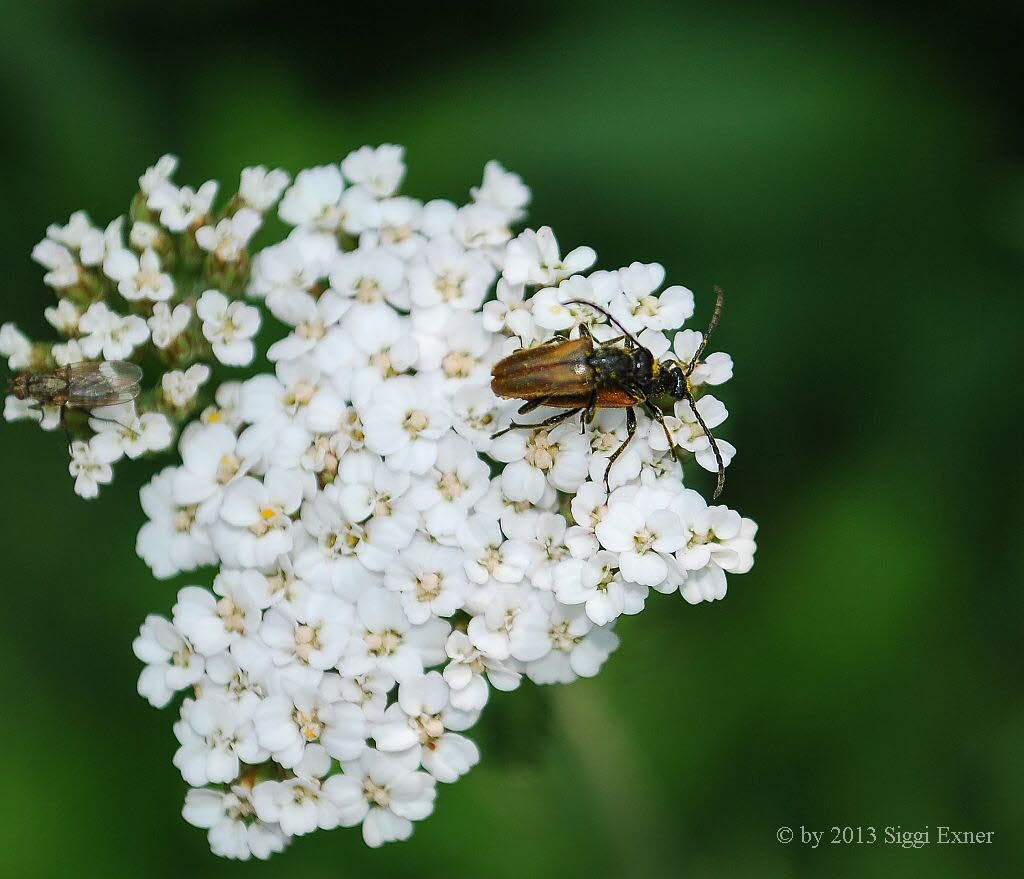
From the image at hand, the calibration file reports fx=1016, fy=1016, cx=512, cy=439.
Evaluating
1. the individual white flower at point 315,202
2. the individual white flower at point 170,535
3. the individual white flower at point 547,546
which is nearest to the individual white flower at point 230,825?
the individual white flower at point 170,535

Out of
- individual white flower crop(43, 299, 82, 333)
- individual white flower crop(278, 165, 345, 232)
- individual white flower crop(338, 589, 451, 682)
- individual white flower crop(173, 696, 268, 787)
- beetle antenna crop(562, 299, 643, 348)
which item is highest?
individual white flower crop(278, 165, 345, 232)

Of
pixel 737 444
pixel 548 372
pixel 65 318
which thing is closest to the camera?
pixel 548 372

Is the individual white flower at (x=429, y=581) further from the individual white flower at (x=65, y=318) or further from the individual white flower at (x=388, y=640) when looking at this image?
the individual white flower at (x=65, y=318)

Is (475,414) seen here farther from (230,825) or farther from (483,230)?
(230,825)

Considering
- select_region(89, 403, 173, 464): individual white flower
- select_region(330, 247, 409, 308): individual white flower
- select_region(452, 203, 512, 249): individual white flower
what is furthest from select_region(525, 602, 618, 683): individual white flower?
select_region(89, 403, 173, 464): individual white flower

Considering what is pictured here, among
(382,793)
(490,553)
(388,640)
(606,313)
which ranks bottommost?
(382,793)

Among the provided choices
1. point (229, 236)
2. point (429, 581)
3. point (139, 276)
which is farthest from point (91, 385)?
point (429, 581)

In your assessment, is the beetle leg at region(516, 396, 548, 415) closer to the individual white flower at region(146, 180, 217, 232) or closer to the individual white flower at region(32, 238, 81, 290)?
the individual white flower at region(146, 180, 217, 232)
